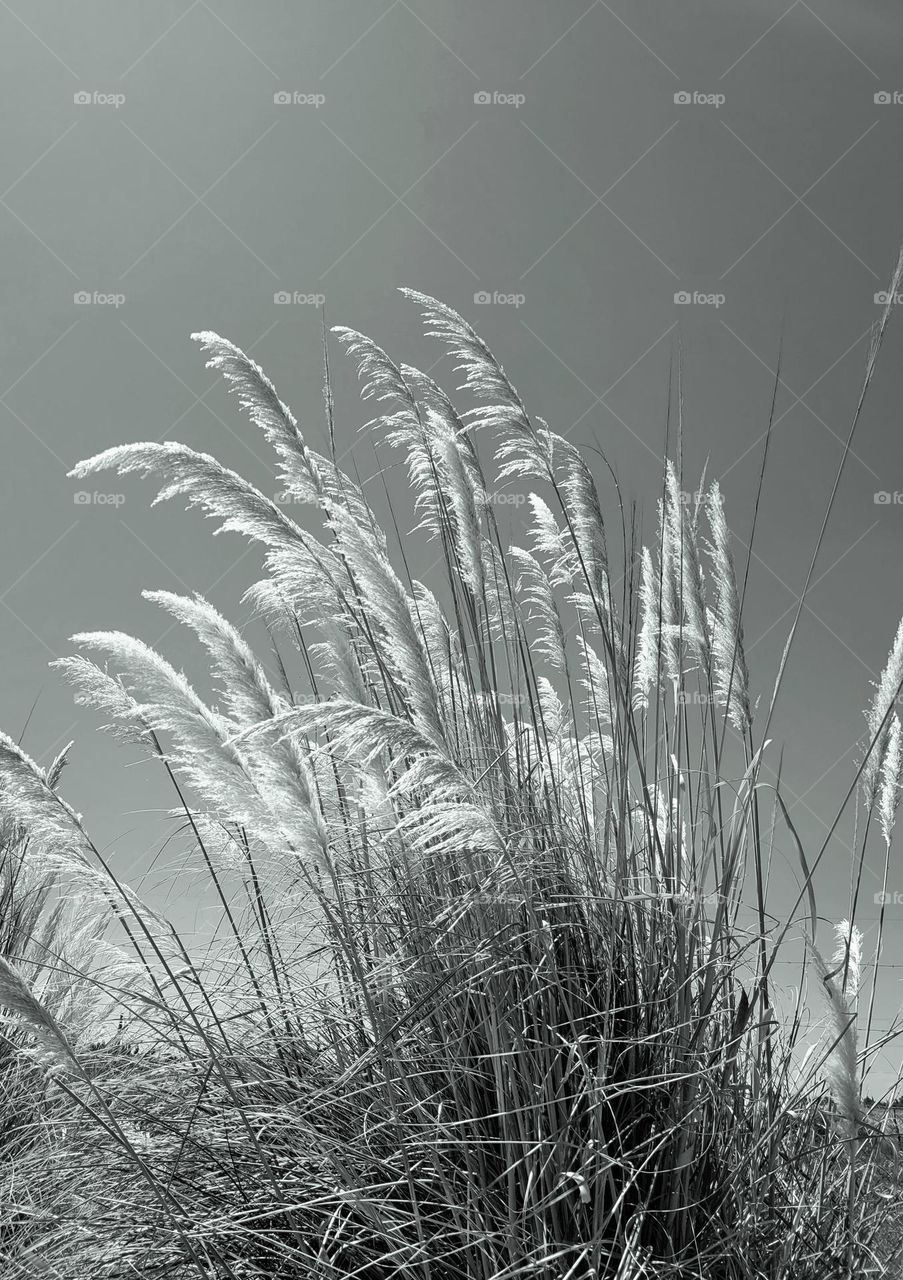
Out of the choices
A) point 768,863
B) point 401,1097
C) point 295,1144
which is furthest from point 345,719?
point 768,863

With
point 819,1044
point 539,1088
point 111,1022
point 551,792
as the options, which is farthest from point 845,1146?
point 111,1022

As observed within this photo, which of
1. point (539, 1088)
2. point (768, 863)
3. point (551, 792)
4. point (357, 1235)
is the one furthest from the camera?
point (768, 863)

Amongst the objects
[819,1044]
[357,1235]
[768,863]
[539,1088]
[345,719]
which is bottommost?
[357,1235]

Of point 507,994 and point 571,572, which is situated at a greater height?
point 571,572

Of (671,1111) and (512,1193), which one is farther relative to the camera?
(671,1111)

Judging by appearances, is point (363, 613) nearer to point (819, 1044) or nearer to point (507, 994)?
point (507, 994)

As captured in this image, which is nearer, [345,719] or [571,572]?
[345,719]

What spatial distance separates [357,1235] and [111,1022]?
998 mm

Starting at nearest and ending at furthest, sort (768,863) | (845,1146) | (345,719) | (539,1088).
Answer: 1. (345,719)
2. (539,1088)
3. (845,1146)
4. (768,863)

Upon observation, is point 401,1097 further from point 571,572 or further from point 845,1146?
point 571,572

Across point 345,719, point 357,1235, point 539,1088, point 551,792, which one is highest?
point 345,719

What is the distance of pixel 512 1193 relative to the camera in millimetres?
1452

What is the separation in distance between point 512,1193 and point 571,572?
137 cm

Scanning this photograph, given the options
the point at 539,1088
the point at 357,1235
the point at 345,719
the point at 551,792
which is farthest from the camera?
the point at 551,792
